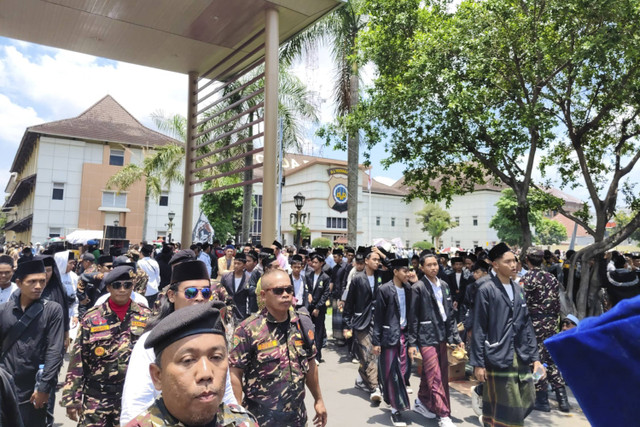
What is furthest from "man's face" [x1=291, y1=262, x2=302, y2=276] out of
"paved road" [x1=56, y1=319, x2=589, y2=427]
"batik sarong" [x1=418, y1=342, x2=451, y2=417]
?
"batik sarong" [x1=418, y1=342, x2=451, y2=417]

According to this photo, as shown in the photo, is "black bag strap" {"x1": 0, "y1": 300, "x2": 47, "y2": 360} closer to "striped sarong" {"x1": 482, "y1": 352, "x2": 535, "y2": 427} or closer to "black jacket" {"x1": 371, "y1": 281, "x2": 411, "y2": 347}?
"black jacket" {"x1": 371, "y1": 281, "x2": 411, "y2": 347}

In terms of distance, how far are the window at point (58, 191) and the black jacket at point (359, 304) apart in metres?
39.4

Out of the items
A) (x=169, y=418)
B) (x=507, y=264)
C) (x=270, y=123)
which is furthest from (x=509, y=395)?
(x=270, y=123)

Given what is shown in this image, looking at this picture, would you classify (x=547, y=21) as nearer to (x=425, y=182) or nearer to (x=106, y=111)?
(x=425, y=182)

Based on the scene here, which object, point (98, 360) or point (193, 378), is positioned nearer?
point (193, 378)

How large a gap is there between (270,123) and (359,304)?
3.60m

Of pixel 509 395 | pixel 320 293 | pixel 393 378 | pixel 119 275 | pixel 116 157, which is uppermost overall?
pixel 116 157

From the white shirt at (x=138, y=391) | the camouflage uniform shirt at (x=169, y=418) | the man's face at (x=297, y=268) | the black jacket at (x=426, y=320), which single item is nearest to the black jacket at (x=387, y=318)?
the black jacket at (x=426, y=320)

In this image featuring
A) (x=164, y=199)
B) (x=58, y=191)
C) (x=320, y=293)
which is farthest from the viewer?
(x=164, y=199)

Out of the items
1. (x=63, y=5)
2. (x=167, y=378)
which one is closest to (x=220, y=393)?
(x=167, y=378)

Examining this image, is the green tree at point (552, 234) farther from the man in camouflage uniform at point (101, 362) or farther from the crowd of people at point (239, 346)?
the man in camouflage uniform at point (101, 362)

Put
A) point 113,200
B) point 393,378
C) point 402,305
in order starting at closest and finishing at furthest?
point 393,378
point 402,305
point 113,200

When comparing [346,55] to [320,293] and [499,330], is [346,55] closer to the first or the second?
[320,293]

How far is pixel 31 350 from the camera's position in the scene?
421 centimetres
